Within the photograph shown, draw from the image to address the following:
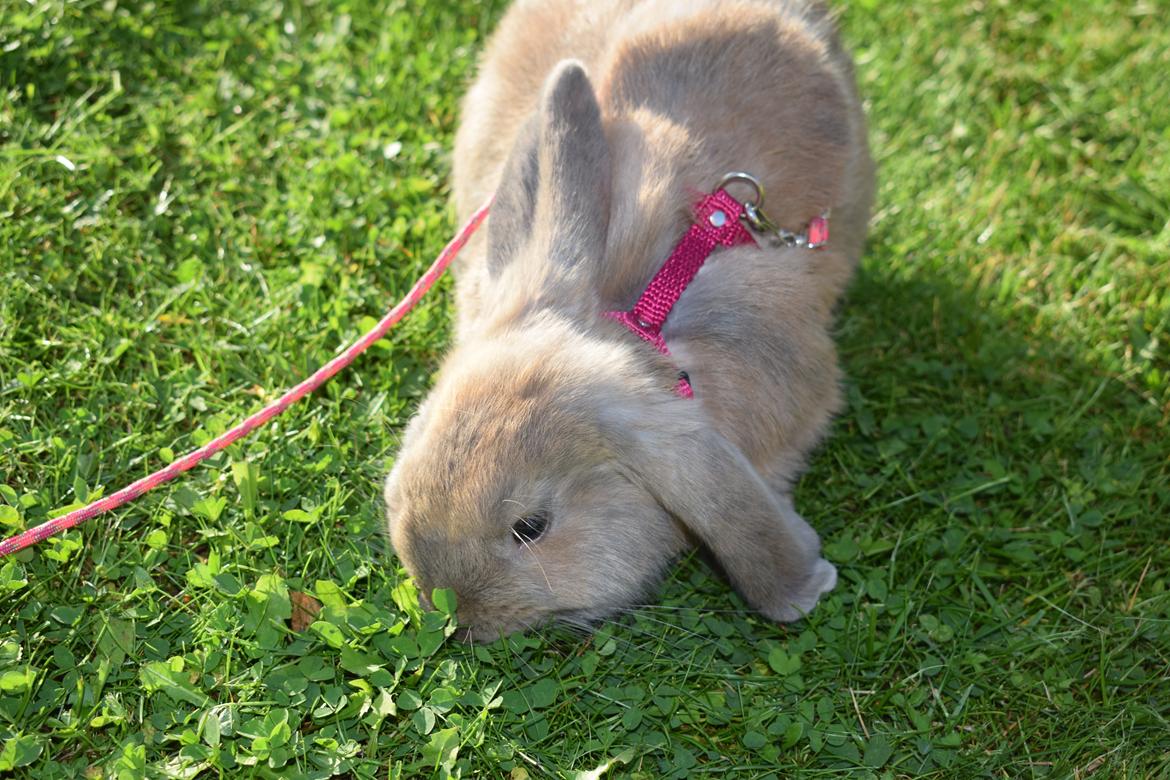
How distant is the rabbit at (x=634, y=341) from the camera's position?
2473 millimetres

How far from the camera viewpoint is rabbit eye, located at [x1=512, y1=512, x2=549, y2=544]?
8.07 ft

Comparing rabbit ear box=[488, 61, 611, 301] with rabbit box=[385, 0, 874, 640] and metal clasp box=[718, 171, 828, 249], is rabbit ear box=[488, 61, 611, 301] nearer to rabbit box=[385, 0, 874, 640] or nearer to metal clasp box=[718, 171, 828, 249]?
rabbit box=[385, 0, 874, 640]

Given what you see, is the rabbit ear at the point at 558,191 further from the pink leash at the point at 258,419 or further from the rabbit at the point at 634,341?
the pink leash at the point at 258,419

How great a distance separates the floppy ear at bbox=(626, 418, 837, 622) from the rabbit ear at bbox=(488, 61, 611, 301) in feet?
1.64

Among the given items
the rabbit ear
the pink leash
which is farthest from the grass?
the rabbit ear

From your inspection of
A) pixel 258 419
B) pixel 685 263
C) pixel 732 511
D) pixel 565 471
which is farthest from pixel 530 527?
pixel 258 419

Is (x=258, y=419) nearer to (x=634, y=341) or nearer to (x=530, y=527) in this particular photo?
(x=530, y=527)

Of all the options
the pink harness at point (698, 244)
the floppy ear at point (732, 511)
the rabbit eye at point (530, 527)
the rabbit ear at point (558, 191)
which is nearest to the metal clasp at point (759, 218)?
the pink harness at point (698, 244)

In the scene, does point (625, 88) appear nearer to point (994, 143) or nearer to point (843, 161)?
point (843, 161)

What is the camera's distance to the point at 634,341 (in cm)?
266

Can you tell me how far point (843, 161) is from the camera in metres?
3.17

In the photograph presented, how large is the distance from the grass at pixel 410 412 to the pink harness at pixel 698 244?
68cm

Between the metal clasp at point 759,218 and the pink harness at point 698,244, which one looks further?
the metal clasp at point 759,218

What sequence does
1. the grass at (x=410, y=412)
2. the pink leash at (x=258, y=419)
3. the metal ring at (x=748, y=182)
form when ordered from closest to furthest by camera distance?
1. the grass at (x=410, y=412)
2. the pink leash at (x=258, y=419)
3. the metal ring at (x=748, y=182)
